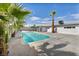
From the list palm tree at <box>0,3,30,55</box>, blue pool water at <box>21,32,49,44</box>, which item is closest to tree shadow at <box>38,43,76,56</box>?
blue pool water at <box>21,32,49,44</box>

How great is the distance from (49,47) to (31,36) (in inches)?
9.2

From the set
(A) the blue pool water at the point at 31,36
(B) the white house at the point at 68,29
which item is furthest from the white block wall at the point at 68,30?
(A) the blue pool water at the point at 31,36

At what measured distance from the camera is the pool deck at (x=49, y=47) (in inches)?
79.5

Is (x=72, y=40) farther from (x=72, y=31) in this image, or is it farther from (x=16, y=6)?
(x=16, y=6)

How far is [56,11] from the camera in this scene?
6.72 ft

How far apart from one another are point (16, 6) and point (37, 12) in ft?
0.79

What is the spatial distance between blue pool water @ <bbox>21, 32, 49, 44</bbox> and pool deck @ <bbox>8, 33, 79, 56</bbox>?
0.04m

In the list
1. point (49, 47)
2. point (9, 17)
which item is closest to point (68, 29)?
point (49, 47)

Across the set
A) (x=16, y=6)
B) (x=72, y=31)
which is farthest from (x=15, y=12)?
(x=72, y=31)

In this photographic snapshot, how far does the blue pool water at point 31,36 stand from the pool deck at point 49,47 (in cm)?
4

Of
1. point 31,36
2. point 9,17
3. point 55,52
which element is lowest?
point 55,52

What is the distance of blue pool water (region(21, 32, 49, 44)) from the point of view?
6.71 feet

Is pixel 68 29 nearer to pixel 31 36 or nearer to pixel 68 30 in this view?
pixel 68 30

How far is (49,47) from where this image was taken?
203cm
